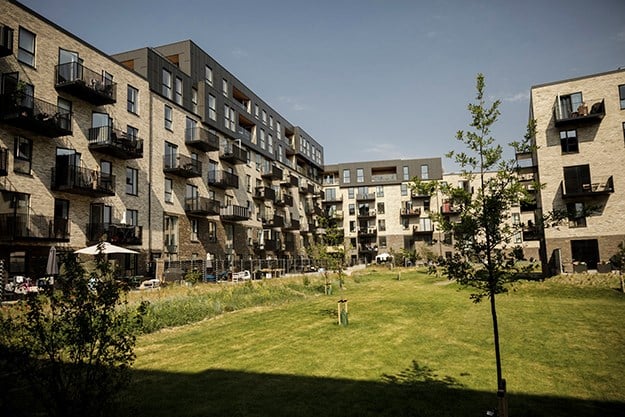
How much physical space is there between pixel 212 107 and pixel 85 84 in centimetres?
1517

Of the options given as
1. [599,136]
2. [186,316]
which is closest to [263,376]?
[186,316]

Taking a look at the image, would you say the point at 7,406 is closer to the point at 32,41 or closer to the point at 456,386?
the point at 456,386

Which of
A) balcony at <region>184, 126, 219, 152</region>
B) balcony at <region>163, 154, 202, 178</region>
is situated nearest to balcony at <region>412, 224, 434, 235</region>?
balcony at <region>184, 126, 219, 152</region>

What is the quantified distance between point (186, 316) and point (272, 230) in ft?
116

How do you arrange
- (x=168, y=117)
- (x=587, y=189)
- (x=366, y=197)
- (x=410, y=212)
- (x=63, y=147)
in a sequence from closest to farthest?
(x=63, y=147), (x=587, y=189), (x=168, y=117), (x=410, y=212), (x=366, y=197)

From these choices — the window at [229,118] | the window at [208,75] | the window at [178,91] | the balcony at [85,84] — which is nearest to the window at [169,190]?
the window at [178,91]

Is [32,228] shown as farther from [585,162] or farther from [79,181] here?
[585,162]

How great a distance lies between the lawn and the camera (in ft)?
23.9

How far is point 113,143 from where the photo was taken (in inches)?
1008

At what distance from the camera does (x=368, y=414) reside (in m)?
6.81

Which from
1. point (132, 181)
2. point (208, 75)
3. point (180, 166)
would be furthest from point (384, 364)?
point (208, 75)

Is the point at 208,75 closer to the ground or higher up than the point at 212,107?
higher up

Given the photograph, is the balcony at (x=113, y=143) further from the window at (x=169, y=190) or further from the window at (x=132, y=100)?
the window at (x=169, y=190)

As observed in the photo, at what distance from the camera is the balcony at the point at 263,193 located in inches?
1842
